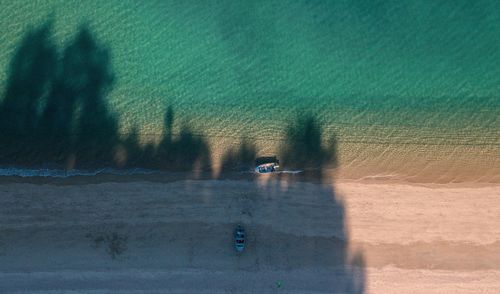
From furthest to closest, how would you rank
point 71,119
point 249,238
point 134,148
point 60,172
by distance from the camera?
point 71,119
point 134,148
point 60,172
point 249,238

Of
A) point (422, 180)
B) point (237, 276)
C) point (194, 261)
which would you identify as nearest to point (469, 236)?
point (422, 180)

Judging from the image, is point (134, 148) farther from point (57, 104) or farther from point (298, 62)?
point (298, 62)

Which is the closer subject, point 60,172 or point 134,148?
point 60,172

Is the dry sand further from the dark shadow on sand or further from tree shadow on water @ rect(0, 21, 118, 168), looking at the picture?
tree shadow on water @ rect(0, 21, 118, 168)

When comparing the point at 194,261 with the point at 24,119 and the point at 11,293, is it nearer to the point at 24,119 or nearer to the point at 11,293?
the point at 11,293

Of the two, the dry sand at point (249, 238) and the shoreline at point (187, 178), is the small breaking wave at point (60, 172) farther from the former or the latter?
the dry sand at point (249, 238)

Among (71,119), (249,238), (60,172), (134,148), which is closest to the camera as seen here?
(249,238)

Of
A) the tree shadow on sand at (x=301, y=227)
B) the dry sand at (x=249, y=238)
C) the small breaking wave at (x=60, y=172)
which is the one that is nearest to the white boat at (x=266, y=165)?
the tree shadow on sand at (x=301, y=227)

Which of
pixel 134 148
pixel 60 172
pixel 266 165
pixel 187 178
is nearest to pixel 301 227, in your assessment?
pixel 266 165
